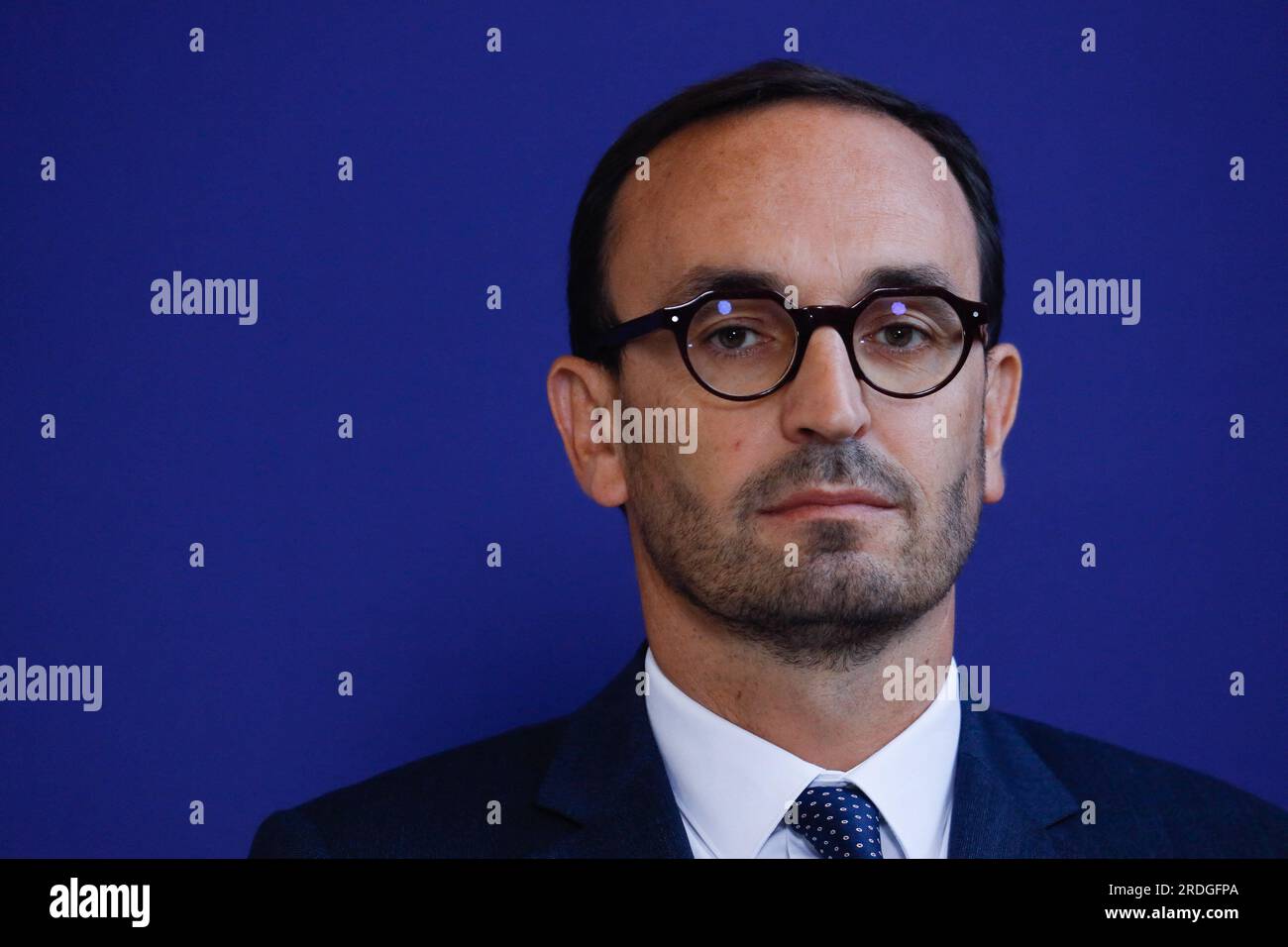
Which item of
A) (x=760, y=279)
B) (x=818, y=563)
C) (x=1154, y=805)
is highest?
(x=760, y=279)

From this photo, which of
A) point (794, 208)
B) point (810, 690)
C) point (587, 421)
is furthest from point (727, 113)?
point (810, 690)

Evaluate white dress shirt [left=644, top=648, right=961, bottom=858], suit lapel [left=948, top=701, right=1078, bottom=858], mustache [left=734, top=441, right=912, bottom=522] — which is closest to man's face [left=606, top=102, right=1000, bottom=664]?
mustache [left=734, top=441, right=912, bottom=522]

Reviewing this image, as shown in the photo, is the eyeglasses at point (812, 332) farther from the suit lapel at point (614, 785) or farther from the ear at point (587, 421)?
the suit lapel at point (614, 785)

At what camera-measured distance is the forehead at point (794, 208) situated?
204 cm

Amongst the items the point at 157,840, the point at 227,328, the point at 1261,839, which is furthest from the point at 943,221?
the point at 157,840

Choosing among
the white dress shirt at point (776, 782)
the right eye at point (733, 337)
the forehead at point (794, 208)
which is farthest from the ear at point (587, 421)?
the white dress shirt at point (776, 782)

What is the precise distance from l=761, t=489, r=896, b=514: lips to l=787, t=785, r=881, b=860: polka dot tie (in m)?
0.40

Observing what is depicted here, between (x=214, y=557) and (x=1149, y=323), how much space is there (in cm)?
180

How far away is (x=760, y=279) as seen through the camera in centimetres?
203

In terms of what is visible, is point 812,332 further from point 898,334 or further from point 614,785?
point 614,785

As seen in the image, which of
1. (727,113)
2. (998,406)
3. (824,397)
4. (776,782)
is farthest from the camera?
(998,406)

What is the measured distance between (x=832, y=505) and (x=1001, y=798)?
0.52 meters

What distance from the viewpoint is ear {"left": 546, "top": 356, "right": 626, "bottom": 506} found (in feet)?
7.39

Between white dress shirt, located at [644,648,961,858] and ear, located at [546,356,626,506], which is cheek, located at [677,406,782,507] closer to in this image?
ear, located at [546,356,626,506]
